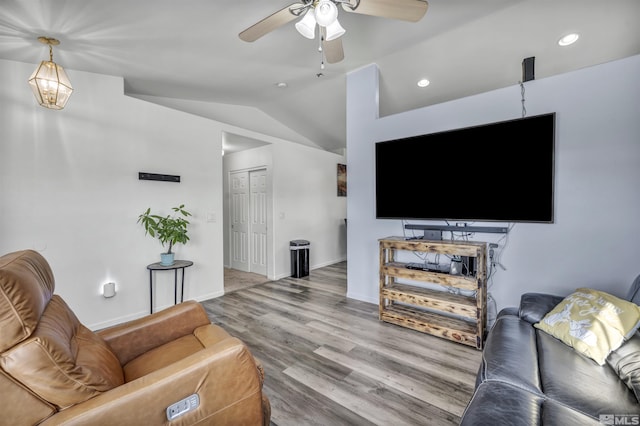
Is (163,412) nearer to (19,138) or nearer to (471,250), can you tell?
(471,250)

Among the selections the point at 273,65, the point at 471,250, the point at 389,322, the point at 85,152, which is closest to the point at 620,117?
the point at 471,250

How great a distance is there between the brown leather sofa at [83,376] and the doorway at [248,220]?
365 cm

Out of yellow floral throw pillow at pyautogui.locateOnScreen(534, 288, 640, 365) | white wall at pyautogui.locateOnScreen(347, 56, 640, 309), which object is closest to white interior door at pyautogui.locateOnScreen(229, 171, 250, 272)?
white wall at pyautogui.locateOnScreen(347, 56, 640, 309)

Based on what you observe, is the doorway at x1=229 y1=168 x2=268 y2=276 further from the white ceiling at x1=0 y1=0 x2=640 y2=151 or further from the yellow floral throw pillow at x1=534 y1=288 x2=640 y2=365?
the yellow floral throw pillow at x1=534 y1=288 x2=640 y2=365

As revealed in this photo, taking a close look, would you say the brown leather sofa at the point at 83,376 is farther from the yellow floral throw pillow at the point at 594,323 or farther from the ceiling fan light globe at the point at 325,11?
the ceiling fan light globe at the point at 325,11

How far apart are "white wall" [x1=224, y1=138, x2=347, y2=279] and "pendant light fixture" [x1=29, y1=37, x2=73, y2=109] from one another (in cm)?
275

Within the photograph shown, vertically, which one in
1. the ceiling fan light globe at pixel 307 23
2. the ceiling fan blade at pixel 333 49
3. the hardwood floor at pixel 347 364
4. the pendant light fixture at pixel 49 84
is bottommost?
the hardwood floor at pixel 347 364

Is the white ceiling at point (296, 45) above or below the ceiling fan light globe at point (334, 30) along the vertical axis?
above

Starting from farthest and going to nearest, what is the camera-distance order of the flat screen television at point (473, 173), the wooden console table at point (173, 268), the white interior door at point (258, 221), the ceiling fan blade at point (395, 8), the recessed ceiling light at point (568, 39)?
the white interior door at point (258, 221), the wooden console table at point (173, 268), the recessed ceiling light at point (568, 39), the flat screen television at point (473, 173), the ceiling fan blade at point (395, 8)

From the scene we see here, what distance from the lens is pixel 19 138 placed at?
8.05 ft

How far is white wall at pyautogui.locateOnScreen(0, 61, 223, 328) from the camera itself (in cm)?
245

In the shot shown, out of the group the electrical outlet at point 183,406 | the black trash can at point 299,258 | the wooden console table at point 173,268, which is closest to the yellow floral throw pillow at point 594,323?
the electrical outlet at point 183,406

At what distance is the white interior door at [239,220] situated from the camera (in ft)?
17.5

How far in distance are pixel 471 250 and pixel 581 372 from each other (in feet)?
3.97
